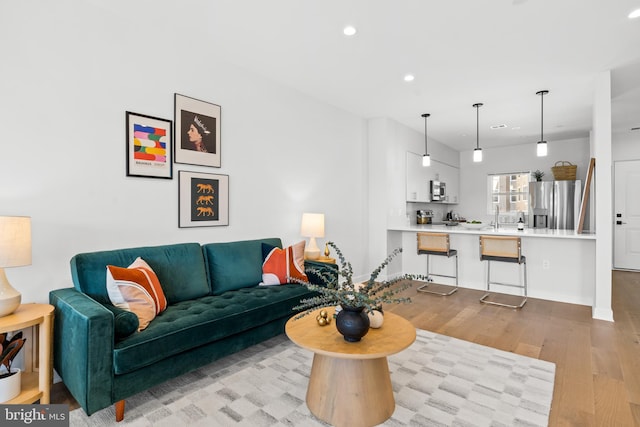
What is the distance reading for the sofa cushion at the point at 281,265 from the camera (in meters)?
3.29

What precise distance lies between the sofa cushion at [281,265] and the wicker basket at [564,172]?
240 inches

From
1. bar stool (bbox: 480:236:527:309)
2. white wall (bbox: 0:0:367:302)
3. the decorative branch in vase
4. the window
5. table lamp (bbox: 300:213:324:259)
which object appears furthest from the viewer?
the window

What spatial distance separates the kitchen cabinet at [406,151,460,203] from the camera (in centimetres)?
615

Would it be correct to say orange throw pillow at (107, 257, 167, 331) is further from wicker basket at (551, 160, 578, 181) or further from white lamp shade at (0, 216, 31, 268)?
wicker basket at (551, 160, 578, 181)

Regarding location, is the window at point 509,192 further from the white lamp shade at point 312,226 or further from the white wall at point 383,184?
the white lamp shade at point 312,226

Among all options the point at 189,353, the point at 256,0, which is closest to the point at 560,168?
the point at 256,0

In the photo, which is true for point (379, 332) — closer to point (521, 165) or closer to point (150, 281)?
point (150, 281)

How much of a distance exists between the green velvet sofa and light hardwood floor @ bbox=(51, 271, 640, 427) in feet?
1.63

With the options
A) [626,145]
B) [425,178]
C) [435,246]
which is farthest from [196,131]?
[626,145]

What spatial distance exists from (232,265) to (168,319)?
0.95 m

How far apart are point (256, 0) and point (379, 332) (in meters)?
2.46

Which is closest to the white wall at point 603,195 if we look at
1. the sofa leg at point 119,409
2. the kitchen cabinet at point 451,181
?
the kitchen cabinet at point 451,181

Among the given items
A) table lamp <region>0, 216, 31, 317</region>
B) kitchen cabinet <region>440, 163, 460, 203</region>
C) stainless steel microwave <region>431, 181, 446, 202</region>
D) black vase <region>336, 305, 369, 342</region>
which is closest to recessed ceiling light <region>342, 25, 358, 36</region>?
black vase <region>336, 305, 369, 342</region>

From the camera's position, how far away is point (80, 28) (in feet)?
8.17
